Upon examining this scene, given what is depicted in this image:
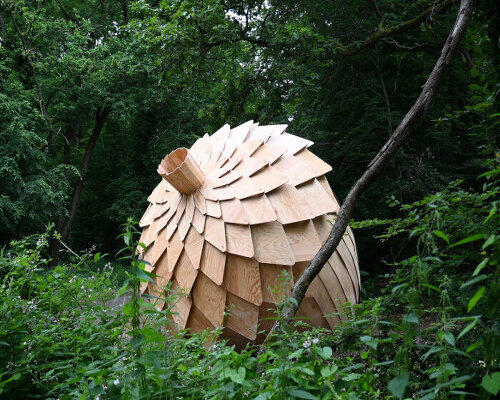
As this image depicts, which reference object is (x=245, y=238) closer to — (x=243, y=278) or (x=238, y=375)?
(x=243, y=278)

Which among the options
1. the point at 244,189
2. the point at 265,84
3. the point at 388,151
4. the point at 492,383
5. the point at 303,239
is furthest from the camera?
the point at 265,84

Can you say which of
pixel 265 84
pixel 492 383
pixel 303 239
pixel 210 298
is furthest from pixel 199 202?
pixel 265 84

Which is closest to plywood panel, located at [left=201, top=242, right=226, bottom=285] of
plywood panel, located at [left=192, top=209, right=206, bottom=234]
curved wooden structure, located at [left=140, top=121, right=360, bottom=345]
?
curved wooden structure, located at [left=140, top=121, right=360, bottom=345]

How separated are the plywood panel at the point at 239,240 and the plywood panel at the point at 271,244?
4cm

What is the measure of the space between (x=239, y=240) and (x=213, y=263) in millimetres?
240

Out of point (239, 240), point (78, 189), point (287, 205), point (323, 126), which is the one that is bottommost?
point (239, 240)

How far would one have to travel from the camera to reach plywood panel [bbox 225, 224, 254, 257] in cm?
313

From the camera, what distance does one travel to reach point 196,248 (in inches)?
129

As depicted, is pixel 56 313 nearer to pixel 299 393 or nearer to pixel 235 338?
pixel 235 338

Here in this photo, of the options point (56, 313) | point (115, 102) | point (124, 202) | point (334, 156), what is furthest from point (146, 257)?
point (124, 202)

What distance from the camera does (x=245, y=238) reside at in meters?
3.17

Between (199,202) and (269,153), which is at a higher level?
(269,153)

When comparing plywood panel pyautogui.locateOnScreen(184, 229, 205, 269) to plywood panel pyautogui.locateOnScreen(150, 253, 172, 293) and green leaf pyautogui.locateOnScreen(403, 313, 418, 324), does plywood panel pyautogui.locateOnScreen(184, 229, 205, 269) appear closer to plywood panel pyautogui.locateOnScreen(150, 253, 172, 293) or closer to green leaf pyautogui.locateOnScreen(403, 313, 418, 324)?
plywood panel pyautogui.locateOnScreen(150, 253, 172, 293)

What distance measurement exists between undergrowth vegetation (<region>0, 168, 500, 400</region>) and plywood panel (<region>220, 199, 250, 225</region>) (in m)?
1.13
